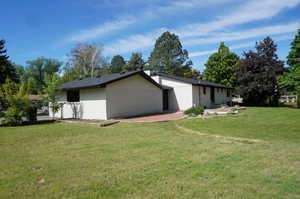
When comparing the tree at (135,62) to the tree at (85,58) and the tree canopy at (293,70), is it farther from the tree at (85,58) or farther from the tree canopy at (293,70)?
the tree canopy at (293,70)

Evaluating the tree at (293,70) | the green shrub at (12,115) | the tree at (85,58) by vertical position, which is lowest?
the green shrub at (12,115)

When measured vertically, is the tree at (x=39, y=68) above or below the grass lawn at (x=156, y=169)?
above

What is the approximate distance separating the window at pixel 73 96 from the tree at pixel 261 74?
19206 millimetres

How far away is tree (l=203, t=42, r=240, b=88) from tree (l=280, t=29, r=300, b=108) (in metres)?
9.30

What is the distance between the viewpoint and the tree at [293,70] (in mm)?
19312

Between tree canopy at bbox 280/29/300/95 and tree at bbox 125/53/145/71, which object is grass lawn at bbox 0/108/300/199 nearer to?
tree canopy at bbox 280/29/300/95

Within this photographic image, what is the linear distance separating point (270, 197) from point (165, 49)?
42643mm

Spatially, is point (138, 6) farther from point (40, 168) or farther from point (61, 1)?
point (40, 168)

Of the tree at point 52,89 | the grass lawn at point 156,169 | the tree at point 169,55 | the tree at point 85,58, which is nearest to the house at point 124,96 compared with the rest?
the tree at point 52,89

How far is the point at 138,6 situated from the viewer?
11875mm

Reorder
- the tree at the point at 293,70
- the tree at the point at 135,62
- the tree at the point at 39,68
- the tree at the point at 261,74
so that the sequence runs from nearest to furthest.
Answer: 1. the tree at the point at 293,70
2. the tree at the point at 261,74
3. the tree at the point at 135,62
4. the tree at the point at 39,68

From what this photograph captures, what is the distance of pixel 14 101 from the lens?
1128 centimetres

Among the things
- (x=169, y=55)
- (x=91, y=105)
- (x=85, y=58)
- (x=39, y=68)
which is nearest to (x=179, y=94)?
(x=91, y=105)

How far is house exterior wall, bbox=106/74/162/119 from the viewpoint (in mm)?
12883
